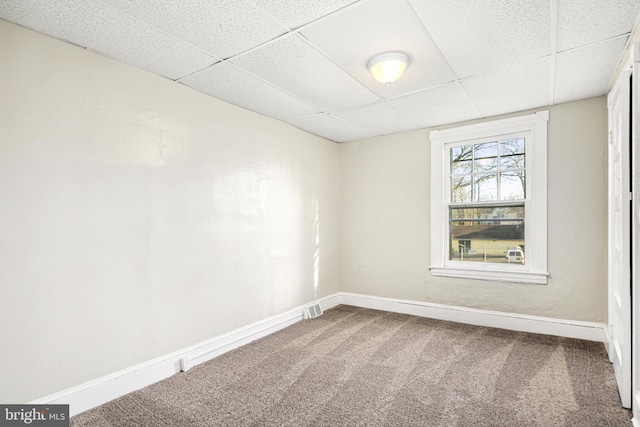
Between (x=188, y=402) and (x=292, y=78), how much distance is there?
2.56 metres

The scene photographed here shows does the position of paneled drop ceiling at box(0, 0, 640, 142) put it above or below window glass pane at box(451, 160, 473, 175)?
above

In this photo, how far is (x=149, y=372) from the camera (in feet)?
8.27

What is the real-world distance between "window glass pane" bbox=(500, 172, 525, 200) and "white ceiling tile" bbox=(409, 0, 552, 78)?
1.56 metres

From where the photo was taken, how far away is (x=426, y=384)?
2471mm

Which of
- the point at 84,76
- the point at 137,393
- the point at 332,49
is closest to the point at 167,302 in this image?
the point at 137,393

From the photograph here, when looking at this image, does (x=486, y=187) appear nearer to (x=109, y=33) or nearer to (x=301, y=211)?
(x=301, y=211)

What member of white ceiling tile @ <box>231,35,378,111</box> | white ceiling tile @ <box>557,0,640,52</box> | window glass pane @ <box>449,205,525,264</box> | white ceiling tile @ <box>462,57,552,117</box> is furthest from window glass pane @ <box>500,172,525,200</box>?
white ceiling tile @ <box>231,35,378,111</box>

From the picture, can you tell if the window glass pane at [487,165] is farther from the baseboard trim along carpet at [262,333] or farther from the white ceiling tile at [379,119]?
the baseboard trim along carpet at [262,333]

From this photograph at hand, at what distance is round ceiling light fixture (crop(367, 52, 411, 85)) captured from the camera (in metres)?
2.37

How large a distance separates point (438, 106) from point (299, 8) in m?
2.05

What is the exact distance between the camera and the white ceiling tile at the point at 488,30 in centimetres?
187

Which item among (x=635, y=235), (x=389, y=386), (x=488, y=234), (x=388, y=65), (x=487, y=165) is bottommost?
(x=389, y=386)

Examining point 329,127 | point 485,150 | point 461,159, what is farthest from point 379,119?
point 485,150

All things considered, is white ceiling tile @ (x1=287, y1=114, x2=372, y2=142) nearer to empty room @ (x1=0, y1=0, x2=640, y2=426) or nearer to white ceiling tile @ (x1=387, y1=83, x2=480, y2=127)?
empty room @ (x1=0, y1=0, x2=640, y2=426)
